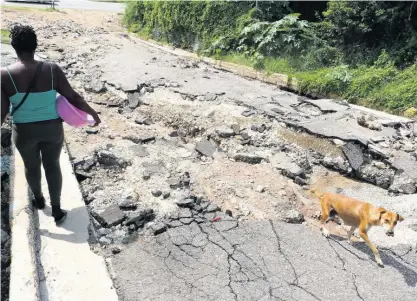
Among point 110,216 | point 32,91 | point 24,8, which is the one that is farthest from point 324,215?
point 24,8

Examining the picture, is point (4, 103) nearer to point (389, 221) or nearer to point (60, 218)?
point (60, 218)

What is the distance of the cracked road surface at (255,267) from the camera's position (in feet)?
11.7

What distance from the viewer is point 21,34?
334 cm

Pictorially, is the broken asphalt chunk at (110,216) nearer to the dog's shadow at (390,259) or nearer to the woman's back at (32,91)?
the woman's back at (32,91)

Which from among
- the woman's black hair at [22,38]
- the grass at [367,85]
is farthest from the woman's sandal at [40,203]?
the grass at [367,85]

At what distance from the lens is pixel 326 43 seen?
1169 cm

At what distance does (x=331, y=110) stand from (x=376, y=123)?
1.15 meters

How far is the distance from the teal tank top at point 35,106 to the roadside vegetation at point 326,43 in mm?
7858

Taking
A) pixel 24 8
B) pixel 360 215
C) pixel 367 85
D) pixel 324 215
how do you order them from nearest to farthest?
1. pixel 360 215
2. pixel 324 215
3. pixel 367 85
4. pixel 24 8

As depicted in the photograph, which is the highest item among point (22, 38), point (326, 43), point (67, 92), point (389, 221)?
point (22, 38)

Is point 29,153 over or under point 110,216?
over

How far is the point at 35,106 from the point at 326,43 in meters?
10.1

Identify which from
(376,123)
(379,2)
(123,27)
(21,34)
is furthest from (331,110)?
(123,27)

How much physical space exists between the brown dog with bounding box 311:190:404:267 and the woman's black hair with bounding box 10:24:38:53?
3.70 metres
